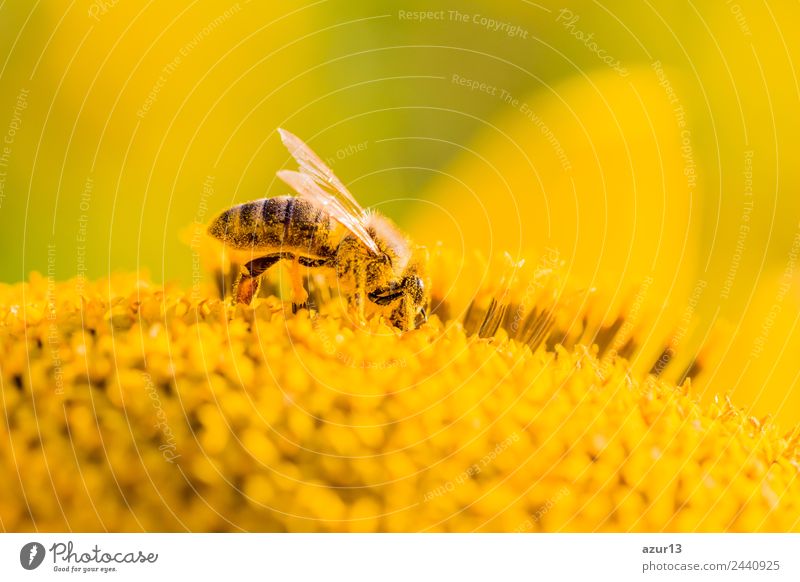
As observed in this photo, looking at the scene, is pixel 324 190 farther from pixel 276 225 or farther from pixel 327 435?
pixel 327 435

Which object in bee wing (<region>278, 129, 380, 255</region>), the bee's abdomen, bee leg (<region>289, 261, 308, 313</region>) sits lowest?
bee leg (<region>289, 261, 308, 313</region>)

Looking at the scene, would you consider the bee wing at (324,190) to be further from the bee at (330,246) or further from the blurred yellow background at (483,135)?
the blurred yellow background at (483,135)

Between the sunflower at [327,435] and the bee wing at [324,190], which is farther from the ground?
the bee wing at [324,190]

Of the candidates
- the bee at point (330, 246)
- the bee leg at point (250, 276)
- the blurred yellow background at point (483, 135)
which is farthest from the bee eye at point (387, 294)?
the blurred yellow background at point (483, 135)

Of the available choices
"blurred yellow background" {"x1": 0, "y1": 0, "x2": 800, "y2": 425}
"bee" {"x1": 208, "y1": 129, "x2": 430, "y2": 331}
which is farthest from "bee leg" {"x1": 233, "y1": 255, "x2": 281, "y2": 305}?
"blurred yellow background" {"x1": 0, "y1": 0, "x2": 800, "y2": 425}

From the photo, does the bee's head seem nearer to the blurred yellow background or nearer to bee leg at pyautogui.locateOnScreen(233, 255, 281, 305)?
bee leg at pyautogui.locateOnScreen(233, 255, 281, 305)
